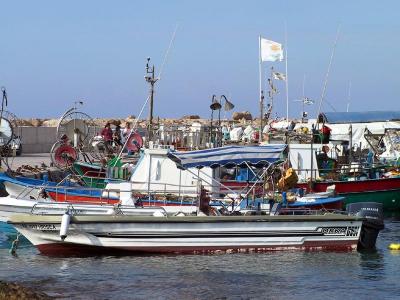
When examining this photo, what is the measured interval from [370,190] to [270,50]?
6277mm

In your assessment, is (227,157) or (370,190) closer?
(227,157)

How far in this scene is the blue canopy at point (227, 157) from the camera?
66.0 feet

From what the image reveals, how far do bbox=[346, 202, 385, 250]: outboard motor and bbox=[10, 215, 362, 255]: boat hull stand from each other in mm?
367

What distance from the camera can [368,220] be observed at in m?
19.5

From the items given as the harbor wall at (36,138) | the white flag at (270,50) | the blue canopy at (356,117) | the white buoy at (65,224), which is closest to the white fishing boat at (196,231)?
the white buoy at (65,224)

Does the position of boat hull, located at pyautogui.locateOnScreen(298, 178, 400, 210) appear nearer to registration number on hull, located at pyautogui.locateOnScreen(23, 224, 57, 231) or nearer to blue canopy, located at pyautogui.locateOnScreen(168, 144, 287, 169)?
blue canopy, located at pyautogui.locateOnScreen(168, 144, 287, 169)

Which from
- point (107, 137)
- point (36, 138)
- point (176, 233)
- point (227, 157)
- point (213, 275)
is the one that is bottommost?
point (213, 275)

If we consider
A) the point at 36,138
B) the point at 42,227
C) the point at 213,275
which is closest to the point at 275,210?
the point at 213,275

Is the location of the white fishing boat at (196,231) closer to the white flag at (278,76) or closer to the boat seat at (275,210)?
the boat seat at (275,210)

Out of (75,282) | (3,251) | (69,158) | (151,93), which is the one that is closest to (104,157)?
(69,158)

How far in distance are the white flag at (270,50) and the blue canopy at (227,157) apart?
11.5 m

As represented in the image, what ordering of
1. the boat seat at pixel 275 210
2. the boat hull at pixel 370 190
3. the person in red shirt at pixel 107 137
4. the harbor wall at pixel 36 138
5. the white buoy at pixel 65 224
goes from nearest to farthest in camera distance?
the white buoy at pixel 65 224
the boat seat at pixel 275 210
the boat hull at pixel 370 190
the person in red shirt at pixel 107 137
the harbor wall at pixel 36 138

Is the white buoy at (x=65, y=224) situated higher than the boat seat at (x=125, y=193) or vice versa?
the boat seat at (x=125, y=193)

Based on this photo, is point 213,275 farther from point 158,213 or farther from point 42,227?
point 42,227
